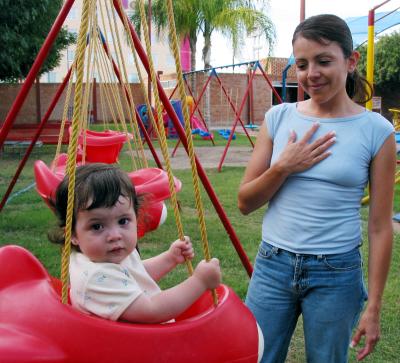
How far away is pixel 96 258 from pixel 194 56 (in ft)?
70.6

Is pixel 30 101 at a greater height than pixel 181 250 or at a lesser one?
lesser

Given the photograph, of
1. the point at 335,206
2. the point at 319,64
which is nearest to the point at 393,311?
the point at 335,206

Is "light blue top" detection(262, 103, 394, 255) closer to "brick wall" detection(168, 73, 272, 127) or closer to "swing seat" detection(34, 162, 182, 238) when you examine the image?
"swing seat" detection(34, 162, 182, 238)

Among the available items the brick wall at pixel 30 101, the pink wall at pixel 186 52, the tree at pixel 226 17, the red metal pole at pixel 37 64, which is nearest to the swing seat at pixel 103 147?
the red metal pole at pixel 37 64

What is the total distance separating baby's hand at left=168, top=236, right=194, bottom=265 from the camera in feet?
5.81

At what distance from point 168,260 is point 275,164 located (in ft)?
1.66

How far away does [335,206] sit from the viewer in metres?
1.59

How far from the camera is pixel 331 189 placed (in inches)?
62.3

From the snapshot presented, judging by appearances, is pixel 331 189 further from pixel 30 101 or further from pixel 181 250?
pixel 30 101

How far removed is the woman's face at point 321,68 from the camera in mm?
1541

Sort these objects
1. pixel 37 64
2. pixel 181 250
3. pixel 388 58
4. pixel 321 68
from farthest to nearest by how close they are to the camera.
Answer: pixel 388 58 → pixel 37 64 → pixel 181 250 → pixel 321 68

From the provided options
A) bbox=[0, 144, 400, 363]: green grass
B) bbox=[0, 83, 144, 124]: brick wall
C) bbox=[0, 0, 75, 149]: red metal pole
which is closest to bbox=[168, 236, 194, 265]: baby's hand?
bbox=[0, 144, 400, 363]: green grass

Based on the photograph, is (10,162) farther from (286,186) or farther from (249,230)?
(286,186)

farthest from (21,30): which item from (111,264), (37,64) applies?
(111,264)
